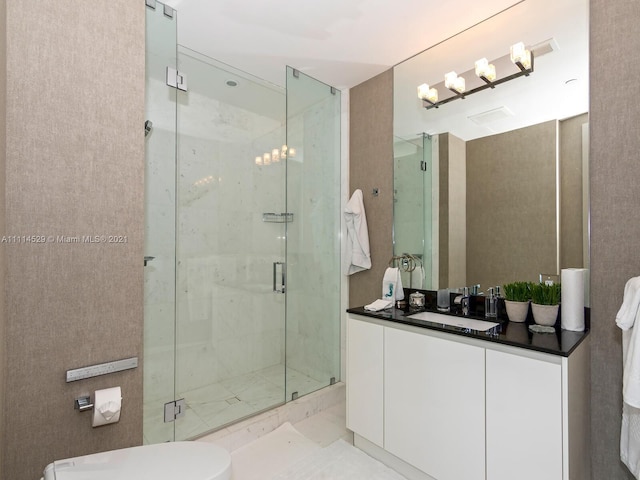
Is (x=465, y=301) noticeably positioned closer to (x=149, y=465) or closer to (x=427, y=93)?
(x=427, y=93)

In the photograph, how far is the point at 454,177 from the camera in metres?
2.18

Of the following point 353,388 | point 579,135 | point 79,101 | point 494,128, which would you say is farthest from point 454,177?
point 79,101

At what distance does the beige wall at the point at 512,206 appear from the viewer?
5.87 feet

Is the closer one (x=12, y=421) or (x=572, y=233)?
(x=12, y=421)

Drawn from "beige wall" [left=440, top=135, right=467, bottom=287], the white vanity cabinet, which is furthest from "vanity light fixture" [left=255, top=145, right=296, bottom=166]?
the white vanity cabinet

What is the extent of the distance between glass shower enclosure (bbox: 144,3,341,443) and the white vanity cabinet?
0.80m

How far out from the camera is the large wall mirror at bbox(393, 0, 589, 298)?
1.70 m

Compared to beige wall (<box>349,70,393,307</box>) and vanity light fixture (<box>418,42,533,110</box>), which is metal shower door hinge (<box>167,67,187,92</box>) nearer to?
beige wall (<box>349,70,393,307</box>)

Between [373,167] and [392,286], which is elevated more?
[373,167]

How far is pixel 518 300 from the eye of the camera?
1.79 metres

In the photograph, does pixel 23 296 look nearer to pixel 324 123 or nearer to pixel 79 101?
pixel 79 101

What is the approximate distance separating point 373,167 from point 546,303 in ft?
4.99

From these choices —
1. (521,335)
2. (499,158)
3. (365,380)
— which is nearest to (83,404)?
(365,380)

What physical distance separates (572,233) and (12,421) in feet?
8.16
